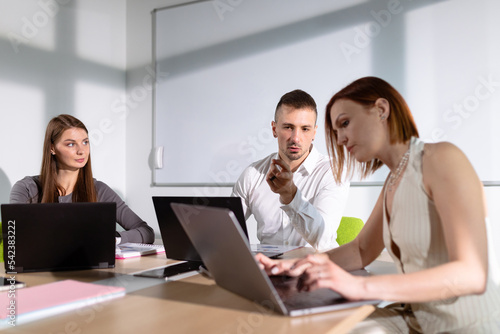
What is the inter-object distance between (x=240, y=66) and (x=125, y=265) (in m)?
2.67

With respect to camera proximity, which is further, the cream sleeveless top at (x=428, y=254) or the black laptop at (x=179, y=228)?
the black laptop at (x=179, y=228)

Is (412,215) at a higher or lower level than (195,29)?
lower

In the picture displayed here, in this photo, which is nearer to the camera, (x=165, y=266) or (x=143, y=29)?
(x=165, y=266)

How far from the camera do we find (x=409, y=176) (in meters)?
1.21

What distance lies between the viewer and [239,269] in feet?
3.40

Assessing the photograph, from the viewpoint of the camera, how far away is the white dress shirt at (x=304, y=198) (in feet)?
7.24

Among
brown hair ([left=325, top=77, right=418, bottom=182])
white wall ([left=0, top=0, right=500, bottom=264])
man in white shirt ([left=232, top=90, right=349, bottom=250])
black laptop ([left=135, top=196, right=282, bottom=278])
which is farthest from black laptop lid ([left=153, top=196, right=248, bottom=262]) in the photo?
white wall ([left=0, top=0, right=500, bottom=264])

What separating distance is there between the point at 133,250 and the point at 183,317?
3.11 ft

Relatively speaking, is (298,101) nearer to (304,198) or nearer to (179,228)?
(304,198)

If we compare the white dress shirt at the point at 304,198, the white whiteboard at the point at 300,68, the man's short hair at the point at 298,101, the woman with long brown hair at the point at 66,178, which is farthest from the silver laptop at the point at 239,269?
the white whiteboard at the point at 300,68

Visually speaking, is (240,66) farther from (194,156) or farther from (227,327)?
(227,327)

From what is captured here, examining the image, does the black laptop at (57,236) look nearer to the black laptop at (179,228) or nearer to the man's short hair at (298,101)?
the black laptop at (179,228)

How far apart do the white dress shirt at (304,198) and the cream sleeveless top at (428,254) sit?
0.83 metres

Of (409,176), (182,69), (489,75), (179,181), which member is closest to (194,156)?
(179,181)
